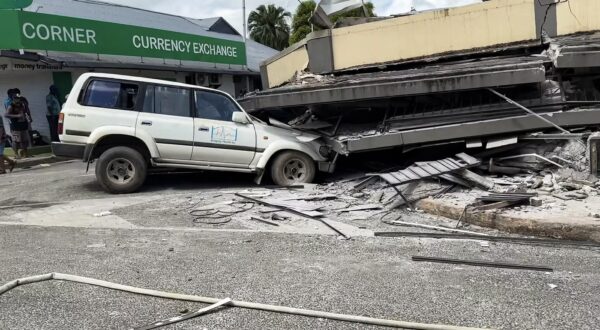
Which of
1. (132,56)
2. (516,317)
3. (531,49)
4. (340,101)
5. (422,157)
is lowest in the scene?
(516,317)

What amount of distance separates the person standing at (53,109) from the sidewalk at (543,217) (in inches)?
497

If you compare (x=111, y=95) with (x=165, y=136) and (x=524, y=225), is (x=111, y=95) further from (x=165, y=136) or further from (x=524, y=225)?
(x=524, y=225)

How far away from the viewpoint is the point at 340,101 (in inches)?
357

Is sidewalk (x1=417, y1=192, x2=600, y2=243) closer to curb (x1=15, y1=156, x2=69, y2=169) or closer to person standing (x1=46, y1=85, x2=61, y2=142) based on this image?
curb (x1=15, y1=156, x2=69, y2=169)

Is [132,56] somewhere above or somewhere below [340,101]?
above

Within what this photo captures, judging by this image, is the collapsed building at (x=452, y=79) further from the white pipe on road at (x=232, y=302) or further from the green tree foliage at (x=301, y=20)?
the green tree foliage at (x=301, y=20)

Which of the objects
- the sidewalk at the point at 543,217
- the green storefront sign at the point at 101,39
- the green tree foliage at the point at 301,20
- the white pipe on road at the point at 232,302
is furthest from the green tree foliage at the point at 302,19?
the white pipe on road at the point at 232,302

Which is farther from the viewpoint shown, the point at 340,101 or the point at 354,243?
the point at 340,101

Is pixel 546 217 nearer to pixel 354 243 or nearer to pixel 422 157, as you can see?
pixel 354 243

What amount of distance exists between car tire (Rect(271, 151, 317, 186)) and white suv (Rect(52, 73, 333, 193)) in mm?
17

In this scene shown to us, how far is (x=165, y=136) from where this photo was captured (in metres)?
8.71

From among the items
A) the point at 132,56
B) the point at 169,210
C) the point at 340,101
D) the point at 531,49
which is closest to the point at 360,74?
the point at 340,101

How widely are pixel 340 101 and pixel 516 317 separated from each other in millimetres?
5747

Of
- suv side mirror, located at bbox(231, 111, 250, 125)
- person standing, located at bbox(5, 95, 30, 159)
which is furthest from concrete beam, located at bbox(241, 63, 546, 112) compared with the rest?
person standing, located at bbox(5, 95, 30, 159)
